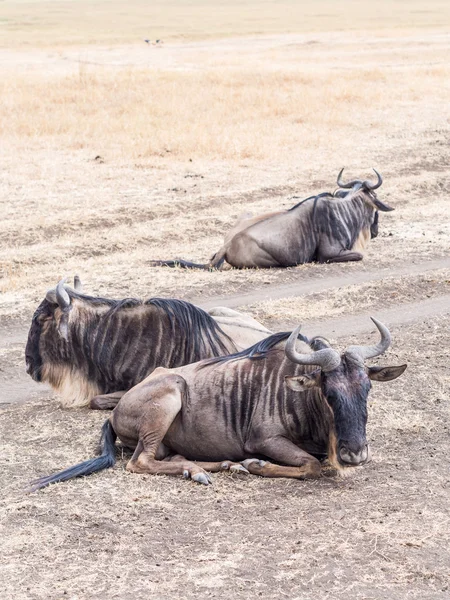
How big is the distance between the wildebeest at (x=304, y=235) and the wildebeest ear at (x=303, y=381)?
621cm

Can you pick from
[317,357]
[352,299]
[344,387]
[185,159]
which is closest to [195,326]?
[317,357]

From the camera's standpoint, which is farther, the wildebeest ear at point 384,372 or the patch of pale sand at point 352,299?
the patch of pale sand at point 352,299

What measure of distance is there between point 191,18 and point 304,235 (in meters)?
74.2

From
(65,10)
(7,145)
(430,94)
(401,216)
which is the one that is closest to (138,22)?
(65,10)

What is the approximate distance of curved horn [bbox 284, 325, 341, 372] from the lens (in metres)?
6.06

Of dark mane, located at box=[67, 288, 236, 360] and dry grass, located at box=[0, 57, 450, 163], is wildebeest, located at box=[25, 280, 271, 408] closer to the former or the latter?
dark mane, located at box=[67, 288, 236, 360]

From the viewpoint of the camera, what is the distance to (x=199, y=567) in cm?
518

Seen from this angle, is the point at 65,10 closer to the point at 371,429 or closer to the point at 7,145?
the point at 7,145

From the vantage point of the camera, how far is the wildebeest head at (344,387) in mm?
5969

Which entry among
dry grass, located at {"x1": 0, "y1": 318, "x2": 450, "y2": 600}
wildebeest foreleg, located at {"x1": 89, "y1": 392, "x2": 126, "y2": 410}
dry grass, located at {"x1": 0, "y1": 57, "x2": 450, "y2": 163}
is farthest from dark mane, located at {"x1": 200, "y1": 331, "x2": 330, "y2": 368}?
dry grass, located at {"x1": 0, "y1": 57, "x2": 450, "y2": 163}

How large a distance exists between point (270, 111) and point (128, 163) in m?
5.43

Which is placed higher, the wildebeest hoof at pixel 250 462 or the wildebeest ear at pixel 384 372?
the wildebeest ear at pixel 384 372

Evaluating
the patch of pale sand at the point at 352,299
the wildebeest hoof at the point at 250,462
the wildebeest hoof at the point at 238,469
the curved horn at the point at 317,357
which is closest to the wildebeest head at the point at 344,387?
the curved horn at the point at 317,357

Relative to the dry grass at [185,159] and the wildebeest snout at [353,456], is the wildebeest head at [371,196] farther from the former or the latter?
the wildebeest snout at [353,456]
